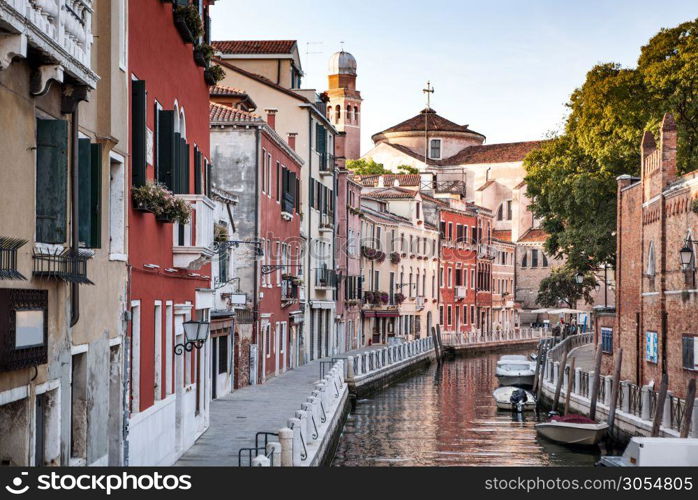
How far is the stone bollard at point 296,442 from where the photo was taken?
16.4 meters

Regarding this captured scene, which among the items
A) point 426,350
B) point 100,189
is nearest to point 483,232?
point 426,350

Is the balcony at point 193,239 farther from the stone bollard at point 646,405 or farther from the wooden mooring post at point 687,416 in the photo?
the stone bollard at point 646,405

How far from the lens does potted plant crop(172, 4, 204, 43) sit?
18.0 m

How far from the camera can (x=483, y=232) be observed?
270 ft

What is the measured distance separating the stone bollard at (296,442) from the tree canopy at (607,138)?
23573mm

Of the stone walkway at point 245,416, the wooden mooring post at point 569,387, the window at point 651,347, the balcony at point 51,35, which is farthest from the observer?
the wooden mooring post at point 569,387

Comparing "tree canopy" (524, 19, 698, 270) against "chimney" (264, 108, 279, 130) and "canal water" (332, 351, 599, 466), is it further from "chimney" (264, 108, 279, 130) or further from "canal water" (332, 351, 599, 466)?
"chimney" (264, 108, 279, 130)

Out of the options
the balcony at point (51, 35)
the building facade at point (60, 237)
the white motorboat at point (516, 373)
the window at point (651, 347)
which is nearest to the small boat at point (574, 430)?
the window at point (651, 347)

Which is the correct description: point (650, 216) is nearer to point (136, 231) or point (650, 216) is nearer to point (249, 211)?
point (249, 211)

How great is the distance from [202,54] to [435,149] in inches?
3498

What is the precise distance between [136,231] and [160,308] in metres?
2.18

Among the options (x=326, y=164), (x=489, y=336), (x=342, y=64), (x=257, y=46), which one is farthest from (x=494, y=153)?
(x=257, y=46)

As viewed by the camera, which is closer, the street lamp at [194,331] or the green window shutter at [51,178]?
the green window shutter at [51,178]

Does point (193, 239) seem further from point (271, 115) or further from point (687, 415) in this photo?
point (271, 115)
